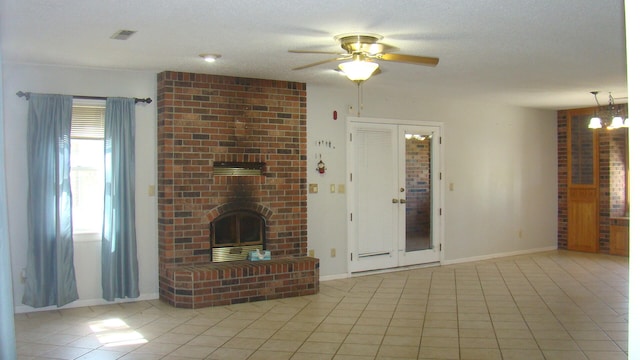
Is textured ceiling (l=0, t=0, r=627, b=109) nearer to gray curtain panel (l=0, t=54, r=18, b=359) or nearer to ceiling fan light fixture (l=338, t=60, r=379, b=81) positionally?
ceiling fan light fixture (l=338, t=60, r=379, b=81)

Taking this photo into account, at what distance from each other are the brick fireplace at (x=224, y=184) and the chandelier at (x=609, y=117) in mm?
4244

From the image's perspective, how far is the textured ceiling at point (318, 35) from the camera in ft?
11.2

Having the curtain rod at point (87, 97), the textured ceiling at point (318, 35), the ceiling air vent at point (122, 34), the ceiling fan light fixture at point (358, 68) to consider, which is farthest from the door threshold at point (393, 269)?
the ceiling air vent at point (122, 34)

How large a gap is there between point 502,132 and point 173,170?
5.33 metres

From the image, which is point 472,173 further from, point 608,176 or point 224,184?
point 224,184

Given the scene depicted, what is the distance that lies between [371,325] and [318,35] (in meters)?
2.51

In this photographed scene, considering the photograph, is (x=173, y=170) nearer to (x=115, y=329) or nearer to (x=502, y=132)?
(x=115, y=329)

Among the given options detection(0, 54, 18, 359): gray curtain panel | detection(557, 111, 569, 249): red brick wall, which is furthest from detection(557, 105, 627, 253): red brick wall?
detection(0, 54, 18, 359): gray curtain panel

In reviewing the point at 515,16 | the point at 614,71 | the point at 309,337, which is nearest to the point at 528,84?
the point at 614,71

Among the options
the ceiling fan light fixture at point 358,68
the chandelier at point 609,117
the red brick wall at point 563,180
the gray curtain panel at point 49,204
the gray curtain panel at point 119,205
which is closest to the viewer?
the ceiling fan light fixture at point 358,68

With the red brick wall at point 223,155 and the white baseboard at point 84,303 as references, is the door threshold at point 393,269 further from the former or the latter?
the white baseboard at point 84,303

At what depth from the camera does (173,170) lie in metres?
5.55

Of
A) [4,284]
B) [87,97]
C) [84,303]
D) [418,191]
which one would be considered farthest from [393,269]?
[4,284]

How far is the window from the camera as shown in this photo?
5.45m
